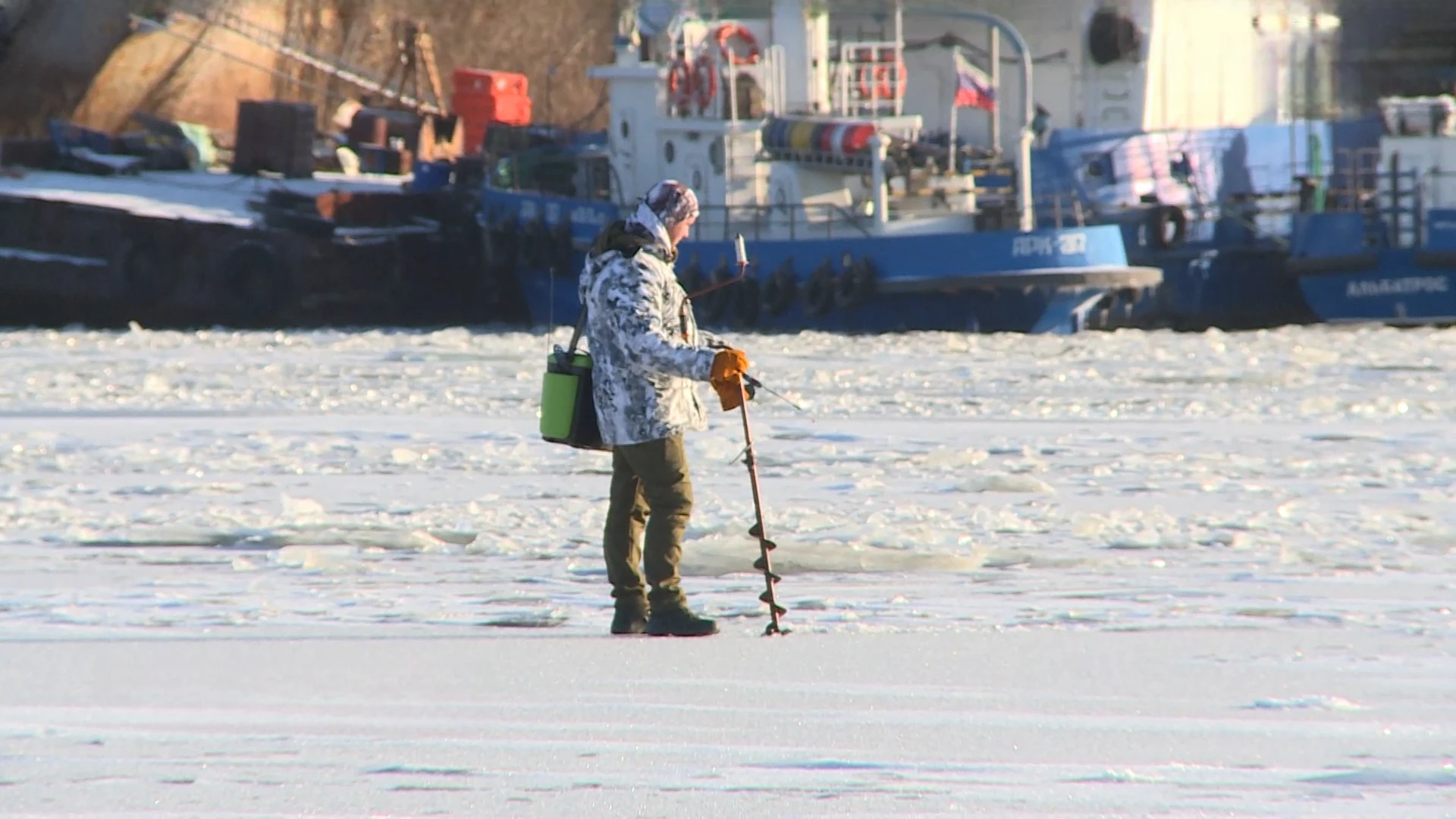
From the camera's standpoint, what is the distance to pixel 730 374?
5.02m

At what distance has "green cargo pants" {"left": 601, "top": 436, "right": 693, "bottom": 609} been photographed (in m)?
5.11

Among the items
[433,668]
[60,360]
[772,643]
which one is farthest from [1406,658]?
[60,360]

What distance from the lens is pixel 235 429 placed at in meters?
10.6

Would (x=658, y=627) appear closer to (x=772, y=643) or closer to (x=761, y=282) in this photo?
(x=772, y=643)

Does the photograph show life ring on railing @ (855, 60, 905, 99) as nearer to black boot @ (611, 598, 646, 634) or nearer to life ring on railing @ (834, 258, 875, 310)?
life ring on railing @ (834, 258, 875, 310)

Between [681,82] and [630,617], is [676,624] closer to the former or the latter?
[630,617]

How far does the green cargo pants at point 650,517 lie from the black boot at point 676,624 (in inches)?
0.6

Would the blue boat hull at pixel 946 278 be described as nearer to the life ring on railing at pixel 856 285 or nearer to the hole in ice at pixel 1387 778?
the life ring on railing at pixel 856 285

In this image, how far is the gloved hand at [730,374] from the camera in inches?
196

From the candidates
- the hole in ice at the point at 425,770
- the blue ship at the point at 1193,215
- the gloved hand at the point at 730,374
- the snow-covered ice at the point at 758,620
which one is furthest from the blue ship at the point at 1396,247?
the hole in ice at the point at 425,770

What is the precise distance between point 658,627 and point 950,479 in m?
3.57

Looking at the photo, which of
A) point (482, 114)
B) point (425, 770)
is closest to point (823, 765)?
point (425, 770)

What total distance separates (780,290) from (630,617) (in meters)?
14.1

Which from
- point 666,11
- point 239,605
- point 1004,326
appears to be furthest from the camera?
point 666,11
